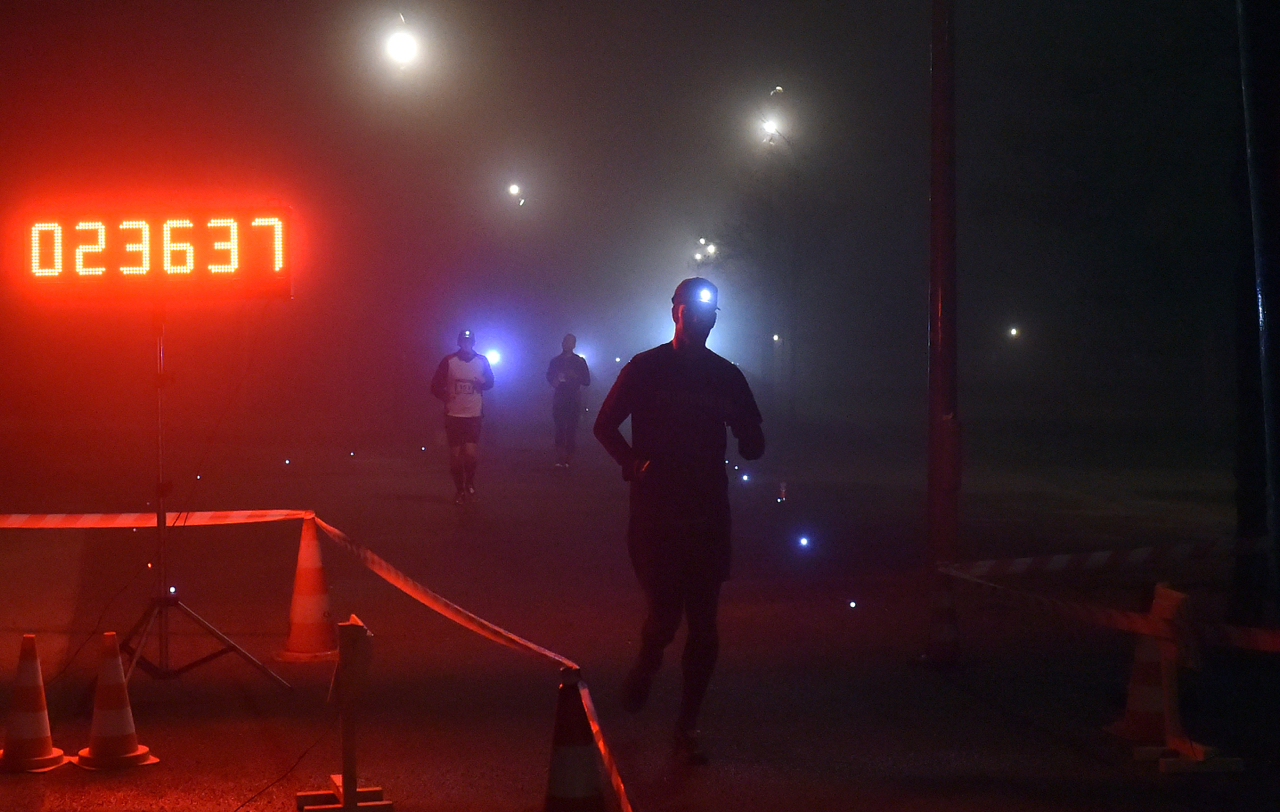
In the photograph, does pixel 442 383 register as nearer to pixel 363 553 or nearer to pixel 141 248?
pixel 363 553

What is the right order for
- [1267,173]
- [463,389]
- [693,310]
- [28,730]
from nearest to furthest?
→ [1267,173] → [28,730] → [693,310] → [463,389]

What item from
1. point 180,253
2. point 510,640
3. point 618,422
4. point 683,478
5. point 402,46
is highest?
point 402,46

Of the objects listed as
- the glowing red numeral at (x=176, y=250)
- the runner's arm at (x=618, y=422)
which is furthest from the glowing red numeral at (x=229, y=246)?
the runner's arm at (x=618, y=422)

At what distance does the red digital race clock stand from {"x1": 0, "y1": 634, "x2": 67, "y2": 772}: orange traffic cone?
224 centimetres

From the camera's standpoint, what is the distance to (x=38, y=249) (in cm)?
766

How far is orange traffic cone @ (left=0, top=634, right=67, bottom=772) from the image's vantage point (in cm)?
596

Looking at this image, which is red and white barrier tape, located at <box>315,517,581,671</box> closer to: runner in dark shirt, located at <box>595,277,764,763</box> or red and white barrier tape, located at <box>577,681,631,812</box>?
red and white barrier tape, located at <box>577,681,631,812</box>

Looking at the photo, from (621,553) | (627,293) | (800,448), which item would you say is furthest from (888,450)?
(627,293)

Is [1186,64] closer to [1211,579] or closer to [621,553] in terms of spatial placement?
[1211,579]

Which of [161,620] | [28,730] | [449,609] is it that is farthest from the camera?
[161,620]

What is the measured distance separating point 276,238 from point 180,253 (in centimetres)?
50

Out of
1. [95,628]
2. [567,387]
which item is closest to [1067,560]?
[95,628]

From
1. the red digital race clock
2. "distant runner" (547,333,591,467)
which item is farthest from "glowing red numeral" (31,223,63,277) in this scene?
"distant runner" (547,333,591,467)

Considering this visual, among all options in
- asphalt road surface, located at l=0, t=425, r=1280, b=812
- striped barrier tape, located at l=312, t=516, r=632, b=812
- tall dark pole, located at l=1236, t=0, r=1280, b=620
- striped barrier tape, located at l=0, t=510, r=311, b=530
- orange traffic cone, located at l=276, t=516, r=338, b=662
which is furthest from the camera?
striped barrier tape, located at l=0, t=510, r=311, b=530
